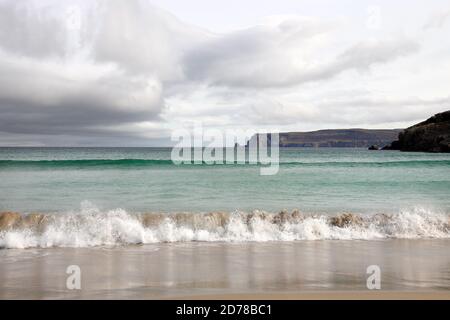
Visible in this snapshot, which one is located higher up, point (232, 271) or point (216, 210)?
point (216, 210)

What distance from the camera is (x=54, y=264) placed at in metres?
7.71

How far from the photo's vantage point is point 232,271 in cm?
709

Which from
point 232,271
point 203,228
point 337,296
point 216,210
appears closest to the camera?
point 337,296

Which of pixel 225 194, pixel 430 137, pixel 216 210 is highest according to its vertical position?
pixel 430 137

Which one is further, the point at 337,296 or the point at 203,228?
the point at 203,228

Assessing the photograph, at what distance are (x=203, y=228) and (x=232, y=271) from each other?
412 centimetres

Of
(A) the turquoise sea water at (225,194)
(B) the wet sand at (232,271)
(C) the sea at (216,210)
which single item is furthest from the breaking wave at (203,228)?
(A) the turquoise sea water at (225,194)

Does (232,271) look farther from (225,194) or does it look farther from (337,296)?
(225,194)

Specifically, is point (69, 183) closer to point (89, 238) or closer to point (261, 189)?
point (261, 189)

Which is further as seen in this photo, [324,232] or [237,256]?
[324,232]

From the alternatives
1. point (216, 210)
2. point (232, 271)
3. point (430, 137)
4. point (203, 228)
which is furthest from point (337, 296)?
point (430, 137)

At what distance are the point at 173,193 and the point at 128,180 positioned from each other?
21.8ft

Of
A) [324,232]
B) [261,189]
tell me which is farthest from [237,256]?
[261,189]

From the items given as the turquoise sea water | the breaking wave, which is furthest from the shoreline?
the turquoise sea water
